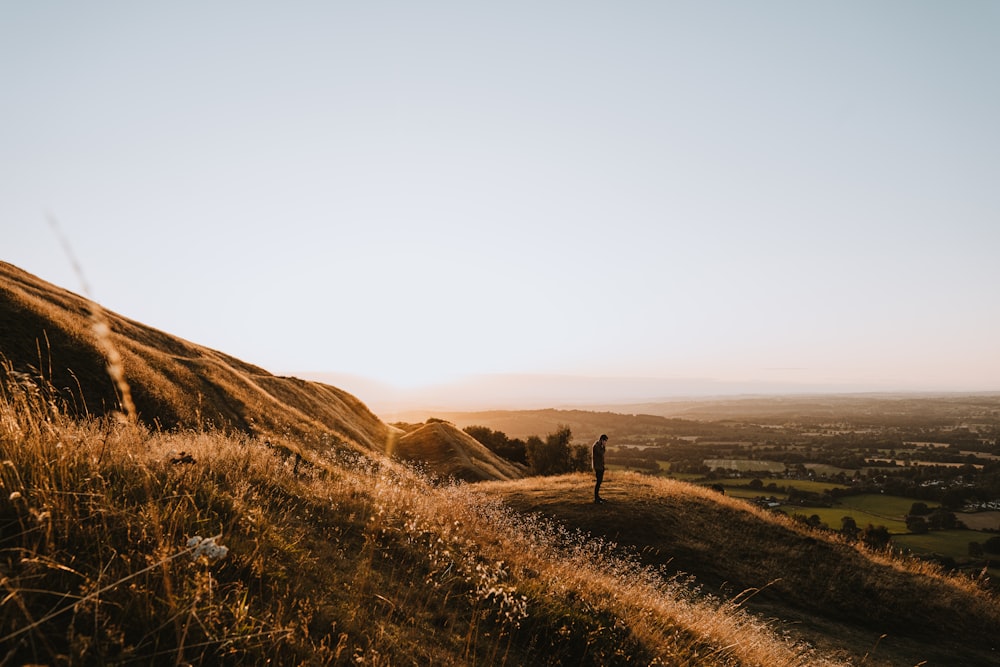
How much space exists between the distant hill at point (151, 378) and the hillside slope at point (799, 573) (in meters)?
14.0

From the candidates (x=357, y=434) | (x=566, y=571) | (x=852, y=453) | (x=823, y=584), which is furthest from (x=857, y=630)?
(x=852, y=453)

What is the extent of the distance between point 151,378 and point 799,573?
3190cm

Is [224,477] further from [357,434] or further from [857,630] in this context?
[357,434]

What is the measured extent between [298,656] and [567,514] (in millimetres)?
19656

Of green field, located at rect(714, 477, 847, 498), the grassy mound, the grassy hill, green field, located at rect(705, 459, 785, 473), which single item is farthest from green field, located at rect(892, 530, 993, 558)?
green field, located at rect(705, 459, 785, 473)

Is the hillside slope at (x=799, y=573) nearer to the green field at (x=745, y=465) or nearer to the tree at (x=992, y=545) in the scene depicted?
the tree at (x=992, y=545)

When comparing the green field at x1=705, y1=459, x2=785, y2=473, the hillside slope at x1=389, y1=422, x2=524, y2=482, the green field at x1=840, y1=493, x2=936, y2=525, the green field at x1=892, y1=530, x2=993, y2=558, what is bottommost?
the green field at x1=705, y1=459, x2=785, y2=473

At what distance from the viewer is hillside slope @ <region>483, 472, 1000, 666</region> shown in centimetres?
1512

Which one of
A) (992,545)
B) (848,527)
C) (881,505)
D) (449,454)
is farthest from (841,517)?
(449,454)

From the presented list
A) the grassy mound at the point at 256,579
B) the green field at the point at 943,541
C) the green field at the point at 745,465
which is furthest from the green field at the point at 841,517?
the grassy mound at the point at 256,579

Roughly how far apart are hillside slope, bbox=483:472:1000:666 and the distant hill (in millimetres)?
13974

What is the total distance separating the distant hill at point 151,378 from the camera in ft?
63.7

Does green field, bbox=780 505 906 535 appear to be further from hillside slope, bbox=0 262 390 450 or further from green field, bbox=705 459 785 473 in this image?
hillside slope, bbox=0 262 390 450

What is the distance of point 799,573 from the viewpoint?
62.7ft
